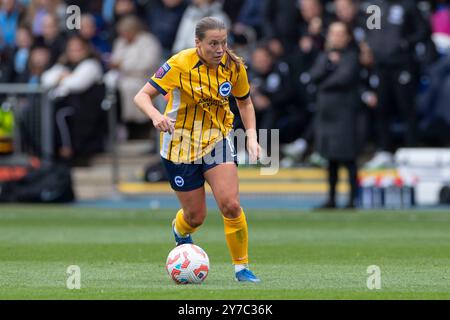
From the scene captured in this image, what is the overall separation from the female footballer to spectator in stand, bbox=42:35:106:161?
1184cm

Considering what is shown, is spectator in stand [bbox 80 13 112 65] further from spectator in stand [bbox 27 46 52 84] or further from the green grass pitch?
the green grass pitch

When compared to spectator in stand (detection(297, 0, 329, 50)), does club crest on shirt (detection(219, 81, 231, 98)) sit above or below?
below

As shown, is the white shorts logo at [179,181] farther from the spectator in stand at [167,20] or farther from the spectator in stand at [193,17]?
the spectator in stand at [167,20]

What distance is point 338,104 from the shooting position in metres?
19.9

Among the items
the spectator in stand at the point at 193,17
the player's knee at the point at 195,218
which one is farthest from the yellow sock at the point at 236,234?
the spectator in stand at the point at 193,17

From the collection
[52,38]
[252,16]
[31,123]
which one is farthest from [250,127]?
[52,38]

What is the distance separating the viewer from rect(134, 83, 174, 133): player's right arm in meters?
10.4

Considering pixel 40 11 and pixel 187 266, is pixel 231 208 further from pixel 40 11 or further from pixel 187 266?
pixel 40 11

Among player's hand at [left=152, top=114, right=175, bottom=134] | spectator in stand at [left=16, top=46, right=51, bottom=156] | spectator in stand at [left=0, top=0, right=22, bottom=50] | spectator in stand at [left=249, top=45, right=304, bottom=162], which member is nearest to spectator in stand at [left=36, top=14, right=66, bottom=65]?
spectator in stand at [left=0, top=0, right=22, bottom=50]

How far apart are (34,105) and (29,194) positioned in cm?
174

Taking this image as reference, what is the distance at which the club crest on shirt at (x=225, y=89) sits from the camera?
1095cm

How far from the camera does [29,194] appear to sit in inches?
855

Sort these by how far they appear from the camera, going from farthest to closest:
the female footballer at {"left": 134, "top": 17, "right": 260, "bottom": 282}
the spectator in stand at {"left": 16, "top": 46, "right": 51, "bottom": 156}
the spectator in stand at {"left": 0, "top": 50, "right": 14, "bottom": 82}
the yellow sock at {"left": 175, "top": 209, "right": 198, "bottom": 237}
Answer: the spectator in stand at {"left": 0, "top": 50, "right": 14, "bottom": 82} → the spectator in stand at {"left": 16, "top": 46, "right": 51, "bottom": 156} → the yellow sock at {"left": 175, "top": 209, "right": 198, "bottom": 237} → the female footballer at {"left": 134, "top": 17, "right": 260, "bottom": 282}
